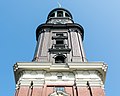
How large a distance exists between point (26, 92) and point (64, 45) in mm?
13186

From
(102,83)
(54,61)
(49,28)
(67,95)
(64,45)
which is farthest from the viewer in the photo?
(49,28)

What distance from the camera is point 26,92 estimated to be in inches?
1430

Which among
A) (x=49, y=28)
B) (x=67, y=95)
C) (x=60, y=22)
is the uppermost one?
(x=60, y=22)

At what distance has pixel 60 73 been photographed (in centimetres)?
3978

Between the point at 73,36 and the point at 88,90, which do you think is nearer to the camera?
the point at 88,90

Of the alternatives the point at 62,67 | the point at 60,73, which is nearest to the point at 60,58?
the point at 62,67

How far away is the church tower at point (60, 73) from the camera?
36656 millimetres

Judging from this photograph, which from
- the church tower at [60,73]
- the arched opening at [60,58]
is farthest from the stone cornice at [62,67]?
the arched opening at [60,58]

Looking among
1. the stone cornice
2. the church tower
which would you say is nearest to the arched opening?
the church tower

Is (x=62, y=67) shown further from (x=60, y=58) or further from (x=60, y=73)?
(x=60, y=58)

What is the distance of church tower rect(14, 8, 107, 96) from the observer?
3666 centimetres

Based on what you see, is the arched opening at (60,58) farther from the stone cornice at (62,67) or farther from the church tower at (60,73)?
the stone cornice at (62,67)

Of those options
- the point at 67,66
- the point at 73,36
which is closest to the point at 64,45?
the point at 73,36

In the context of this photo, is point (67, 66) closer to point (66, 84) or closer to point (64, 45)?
point (66, 84)
